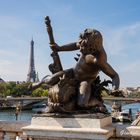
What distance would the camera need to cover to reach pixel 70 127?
5.32 metres

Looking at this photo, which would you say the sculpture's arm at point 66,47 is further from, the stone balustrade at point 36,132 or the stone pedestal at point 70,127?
the stone balustrade at point 36,132

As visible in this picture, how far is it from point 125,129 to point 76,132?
725 millimetres

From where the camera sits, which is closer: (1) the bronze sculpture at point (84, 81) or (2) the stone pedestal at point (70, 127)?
(2) the stone pedestal at point (70, 127)

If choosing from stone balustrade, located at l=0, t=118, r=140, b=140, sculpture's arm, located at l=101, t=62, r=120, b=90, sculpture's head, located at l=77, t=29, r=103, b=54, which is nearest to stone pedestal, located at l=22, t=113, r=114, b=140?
stone balustrade, located at l=0, t=118, r=140, b=140

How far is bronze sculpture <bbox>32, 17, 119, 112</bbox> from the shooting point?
18.0 feet

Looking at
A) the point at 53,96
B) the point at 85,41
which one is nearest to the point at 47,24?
the point at 85,41

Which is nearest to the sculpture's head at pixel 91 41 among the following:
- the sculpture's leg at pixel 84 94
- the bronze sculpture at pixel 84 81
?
the bronze sculpture at pixel 84 81

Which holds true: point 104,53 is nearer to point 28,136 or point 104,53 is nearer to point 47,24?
point 47,24

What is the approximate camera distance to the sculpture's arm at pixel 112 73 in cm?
557

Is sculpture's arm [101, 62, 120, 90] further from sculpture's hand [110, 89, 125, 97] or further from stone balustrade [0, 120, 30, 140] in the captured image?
stone balustrade [0, 120, 30, 140]

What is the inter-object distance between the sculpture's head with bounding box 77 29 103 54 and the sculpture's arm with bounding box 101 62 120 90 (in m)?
0.26

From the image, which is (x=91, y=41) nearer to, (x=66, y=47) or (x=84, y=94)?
(x=66, y=47)

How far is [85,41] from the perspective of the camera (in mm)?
5613

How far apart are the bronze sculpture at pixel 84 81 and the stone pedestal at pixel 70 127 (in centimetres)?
15
